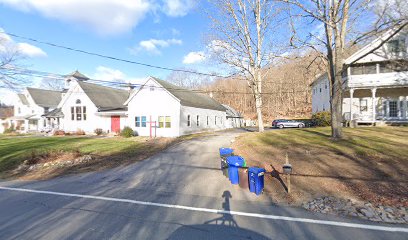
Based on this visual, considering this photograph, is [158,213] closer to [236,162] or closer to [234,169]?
[234,169]

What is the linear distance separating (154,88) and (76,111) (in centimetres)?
1342

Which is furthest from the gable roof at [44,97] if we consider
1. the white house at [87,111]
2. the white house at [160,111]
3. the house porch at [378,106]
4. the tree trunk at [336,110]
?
the house porch at [378,106]

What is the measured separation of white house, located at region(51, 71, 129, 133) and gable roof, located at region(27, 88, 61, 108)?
550 inches

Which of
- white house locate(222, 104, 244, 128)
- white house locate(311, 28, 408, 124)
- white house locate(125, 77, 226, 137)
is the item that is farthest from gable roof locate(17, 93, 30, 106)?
white house locate(311, 28, 408, 124)

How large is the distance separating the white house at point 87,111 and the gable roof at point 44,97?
45.9 ft

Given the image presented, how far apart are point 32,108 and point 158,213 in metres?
48.9

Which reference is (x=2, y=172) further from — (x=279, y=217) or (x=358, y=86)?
(x=358, y=86)

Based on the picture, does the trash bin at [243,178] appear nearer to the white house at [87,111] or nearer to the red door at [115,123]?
the white house at [87,111]

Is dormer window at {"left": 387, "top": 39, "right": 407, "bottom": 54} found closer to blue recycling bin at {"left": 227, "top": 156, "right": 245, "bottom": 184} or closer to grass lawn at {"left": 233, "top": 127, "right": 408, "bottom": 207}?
grass lawn at {"left": 233, "top": 127, "right": 408, "bottom": 207}

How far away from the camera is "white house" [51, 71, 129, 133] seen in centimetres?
2859

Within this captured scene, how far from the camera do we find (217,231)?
4840 mm

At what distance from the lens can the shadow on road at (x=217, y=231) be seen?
4.59 meters

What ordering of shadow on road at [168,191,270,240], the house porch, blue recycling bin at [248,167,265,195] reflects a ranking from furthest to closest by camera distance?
the house porch < blue recycling bin at [248,167,265,195] < shadow on road at [168,191,270,240]

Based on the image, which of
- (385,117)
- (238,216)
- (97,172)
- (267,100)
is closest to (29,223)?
(238,216)
